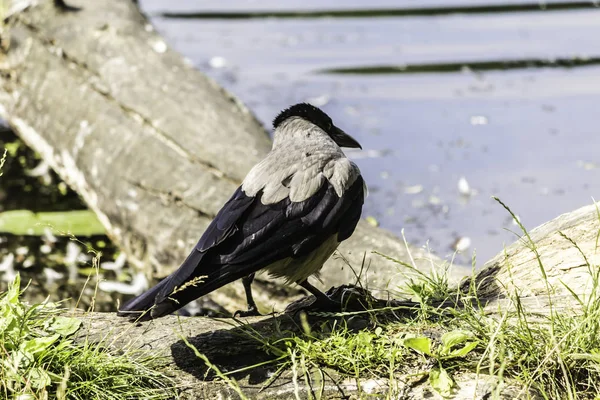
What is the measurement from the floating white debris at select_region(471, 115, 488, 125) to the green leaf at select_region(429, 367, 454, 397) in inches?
227

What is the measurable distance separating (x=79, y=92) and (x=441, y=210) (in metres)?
3.09

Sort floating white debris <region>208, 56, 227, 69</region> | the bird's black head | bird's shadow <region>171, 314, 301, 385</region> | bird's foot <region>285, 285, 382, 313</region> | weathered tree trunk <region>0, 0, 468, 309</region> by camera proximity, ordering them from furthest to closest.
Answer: floating white debris <region>208, 56, 227, 69</region>, weathered tree trunk <region>0, 0, 468, 309</region>, the bird's black head, bird's foot <region>285, 285, 382, 313</region>, bird's shadow <region>171, 314, 301, 385</region>

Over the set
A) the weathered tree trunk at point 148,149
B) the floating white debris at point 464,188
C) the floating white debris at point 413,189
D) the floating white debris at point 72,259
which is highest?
the weathered tree trunk at point 148,149

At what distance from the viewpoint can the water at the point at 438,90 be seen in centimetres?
700

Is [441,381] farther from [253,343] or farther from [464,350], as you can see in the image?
[253,343]

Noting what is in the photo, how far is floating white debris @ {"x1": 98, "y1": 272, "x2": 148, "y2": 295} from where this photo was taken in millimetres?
6043

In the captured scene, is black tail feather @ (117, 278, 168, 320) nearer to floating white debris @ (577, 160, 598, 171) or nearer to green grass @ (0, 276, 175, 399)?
green grass @ (0, 276, 175, 399)

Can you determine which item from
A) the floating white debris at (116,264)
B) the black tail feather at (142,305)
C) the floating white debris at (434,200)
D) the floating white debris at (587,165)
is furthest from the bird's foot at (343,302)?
the floating white debris at (587,165)

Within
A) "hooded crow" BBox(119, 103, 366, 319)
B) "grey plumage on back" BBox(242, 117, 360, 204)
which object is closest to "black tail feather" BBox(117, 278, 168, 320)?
"hooded crow" BBox(119, 103, 366, 319)

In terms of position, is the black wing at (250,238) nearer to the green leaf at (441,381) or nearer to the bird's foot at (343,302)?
the bird's foot at (343,302)

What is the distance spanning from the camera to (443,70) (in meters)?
10.1

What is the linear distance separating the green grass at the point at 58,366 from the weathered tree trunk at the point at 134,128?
1.91 metres

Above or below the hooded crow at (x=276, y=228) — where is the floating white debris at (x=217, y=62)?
below

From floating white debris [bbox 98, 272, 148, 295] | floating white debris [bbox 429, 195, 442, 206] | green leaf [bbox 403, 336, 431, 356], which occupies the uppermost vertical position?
green leaf [bbox 403, 336, 431, 356]
